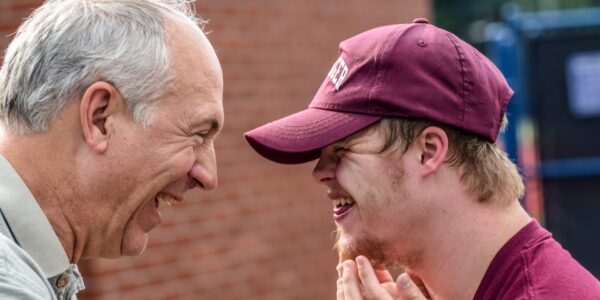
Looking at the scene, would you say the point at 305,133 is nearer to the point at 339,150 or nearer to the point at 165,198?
the point at 339,150

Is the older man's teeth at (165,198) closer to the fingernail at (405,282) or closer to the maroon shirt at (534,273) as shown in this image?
the fingernail at (405,282)

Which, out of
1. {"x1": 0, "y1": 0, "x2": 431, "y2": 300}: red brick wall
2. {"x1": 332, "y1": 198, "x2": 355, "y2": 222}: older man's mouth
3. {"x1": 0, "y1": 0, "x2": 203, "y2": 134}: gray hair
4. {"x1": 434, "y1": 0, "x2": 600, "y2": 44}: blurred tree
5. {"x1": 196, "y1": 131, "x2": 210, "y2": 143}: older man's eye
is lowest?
{"x1": 434, "y1": 0, "x2": 600, "y2": 44}: blurred tree

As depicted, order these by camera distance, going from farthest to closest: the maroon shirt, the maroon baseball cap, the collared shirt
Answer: the maroon baseball cap → the maroon shirt → the collared shirt

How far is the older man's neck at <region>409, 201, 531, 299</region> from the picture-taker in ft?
9.39

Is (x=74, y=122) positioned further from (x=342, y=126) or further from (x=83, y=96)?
(x=342, y=126)

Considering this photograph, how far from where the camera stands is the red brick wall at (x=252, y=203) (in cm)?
579

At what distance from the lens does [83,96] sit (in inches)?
102

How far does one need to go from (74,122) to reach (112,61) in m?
0.17

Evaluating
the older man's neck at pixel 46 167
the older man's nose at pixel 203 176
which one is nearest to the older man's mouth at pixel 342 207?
the older man's nose at pixel 203 176

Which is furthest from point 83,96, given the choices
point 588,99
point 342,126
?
point 588,99

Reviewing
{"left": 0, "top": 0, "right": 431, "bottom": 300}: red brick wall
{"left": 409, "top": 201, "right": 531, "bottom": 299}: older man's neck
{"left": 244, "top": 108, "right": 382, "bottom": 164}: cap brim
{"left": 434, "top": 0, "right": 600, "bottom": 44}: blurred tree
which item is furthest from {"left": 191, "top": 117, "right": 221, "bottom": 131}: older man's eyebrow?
{"left": 434, "top": 0, "right": 600, "bottom": 44}: blurred tree

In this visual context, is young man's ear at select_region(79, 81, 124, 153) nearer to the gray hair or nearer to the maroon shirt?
the gray hair

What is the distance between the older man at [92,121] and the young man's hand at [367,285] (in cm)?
54

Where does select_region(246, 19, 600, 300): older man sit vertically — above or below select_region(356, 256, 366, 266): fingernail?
above
